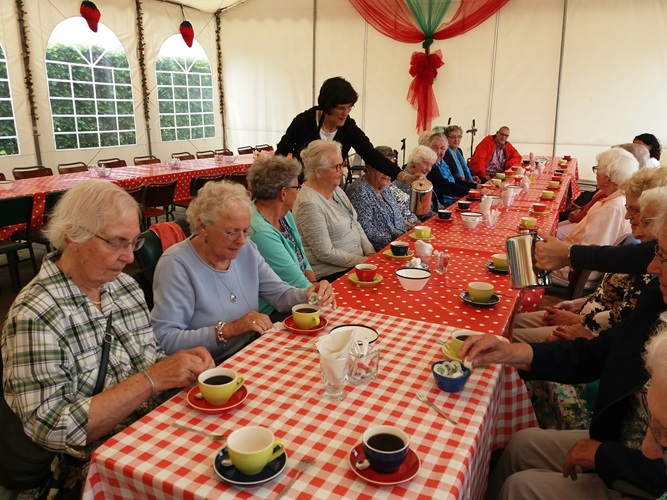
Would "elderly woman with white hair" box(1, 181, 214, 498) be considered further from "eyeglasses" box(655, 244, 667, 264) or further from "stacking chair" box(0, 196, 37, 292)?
"stacking chair" box(0, 196, 37, 292)

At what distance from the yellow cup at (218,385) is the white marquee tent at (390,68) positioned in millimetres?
7446

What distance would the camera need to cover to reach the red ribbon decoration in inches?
373

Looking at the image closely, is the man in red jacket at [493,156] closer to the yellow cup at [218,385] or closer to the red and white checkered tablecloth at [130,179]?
the red and white checkered tablecloth at [130,179]

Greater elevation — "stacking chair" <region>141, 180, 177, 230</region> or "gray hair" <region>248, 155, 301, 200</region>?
"gray hair" <region>248, 155, 301, 200</region>

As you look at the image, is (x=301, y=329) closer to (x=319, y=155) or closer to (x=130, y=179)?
(x=319, y=155)

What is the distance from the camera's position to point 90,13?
293 inches

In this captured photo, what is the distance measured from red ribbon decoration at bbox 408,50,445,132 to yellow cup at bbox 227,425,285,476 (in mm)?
9378

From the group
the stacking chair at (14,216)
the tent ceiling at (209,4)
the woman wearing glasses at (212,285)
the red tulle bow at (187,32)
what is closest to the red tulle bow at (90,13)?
the red tulle bow at (187,32)

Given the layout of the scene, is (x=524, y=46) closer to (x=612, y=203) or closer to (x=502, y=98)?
(x=502, y=98)

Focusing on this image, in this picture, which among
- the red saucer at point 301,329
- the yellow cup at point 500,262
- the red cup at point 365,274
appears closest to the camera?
the red saucer at point 301,329

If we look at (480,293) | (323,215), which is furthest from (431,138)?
(480,293)

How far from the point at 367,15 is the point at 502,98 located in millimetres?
2973

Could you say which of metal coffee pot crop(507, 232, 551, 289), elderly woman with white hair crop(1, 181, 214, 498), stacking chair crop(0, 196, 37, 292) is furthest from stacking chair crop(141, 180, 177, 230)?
metal coffee pot crop(507, 232, 551, 289)

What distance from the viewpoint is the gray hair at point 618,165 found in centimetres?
335
